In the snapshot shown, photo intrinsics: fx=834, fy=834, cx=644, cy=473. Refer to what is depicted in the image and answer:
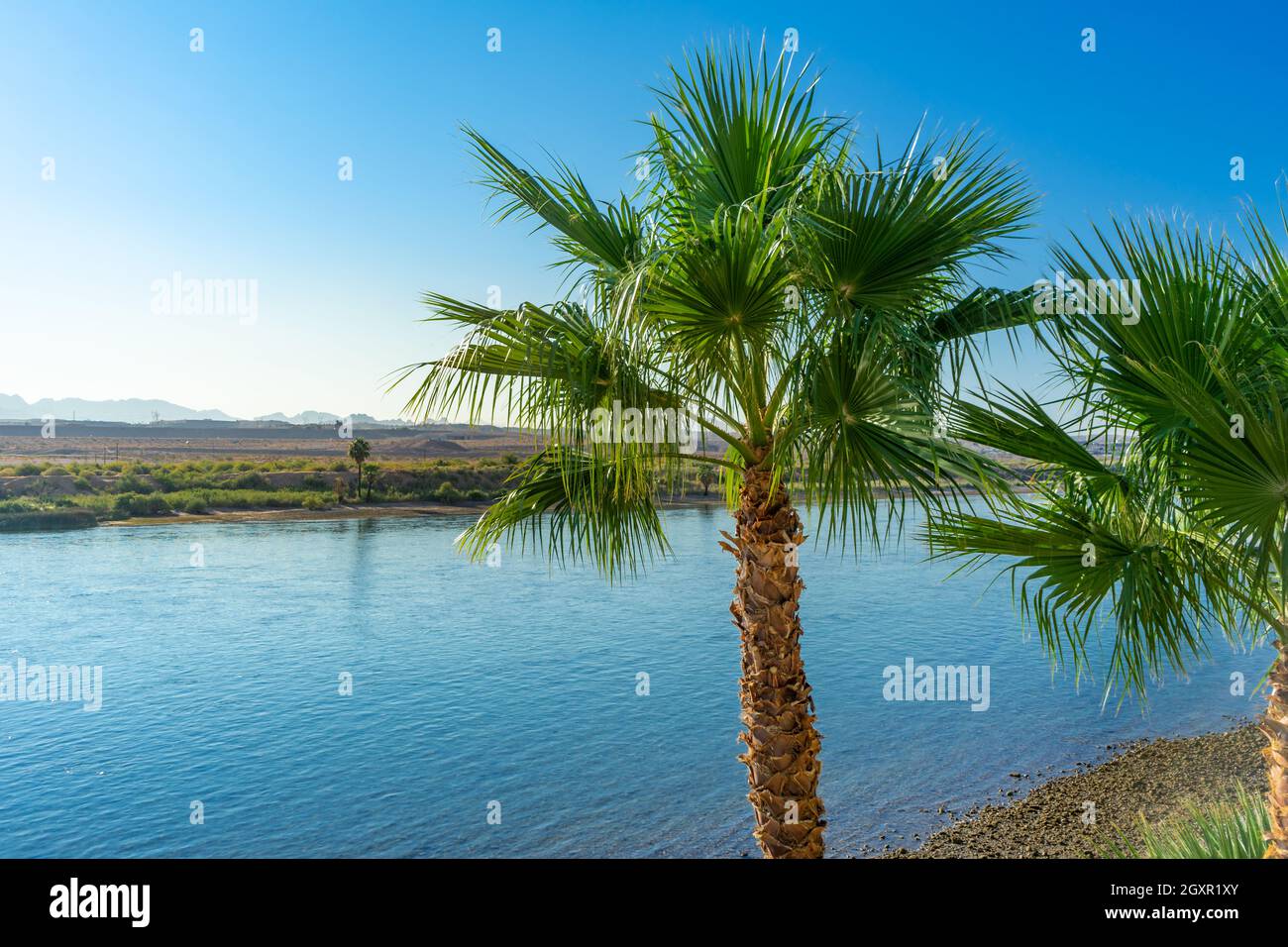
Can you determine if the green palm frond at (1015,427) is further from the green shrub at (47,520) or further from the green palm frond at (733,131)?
the green shrub at (47,520)

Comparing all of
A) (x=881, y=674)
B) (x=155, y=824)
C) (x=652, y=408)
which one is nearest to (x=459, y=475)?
(x=881, y=674)

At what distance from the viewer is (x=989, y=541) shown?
458 centimetres

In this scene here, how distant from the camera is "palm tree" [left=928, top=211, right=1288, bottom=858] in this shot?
3971mm

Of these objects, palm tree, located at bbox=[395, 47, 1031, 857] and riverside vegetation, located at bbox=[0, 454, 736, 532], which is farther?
riverside vegetation, located at bbox=[0, 454, 736, 532]

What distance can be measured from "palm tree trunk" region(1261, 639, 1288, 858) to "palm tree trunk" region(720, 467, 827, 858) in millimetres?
2466

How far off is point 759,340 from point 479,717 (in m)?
18.6

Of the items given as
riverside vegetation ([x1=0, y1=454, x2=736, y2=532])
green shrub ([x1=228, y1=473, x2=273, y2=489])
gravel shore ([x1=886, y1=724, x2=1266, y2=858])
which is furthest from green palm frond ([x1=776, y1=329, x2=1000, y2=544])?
green shrub ([x1=228, y1=473, x2=273, y2=489])

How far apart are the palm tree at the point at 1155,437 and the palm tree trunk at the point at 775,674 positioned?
3.88ft

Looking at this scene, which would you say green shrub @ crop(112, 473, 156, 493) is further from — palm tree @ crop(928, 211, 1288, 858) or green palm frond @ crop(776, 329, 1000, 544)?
palm tree @ crop(928, 211, 1288, 858)

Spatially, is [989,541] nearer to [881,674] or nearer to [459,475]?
[881,674]

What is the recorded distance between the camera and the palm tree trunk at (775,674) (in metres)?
5.54

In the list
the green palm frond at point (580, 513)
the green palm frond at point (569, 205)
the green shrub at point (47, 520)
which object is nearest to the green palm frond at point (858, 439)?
the green palm frond at point (580, 513)

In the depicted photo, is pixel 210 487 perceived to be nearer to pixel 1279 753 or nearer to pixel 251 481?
pixel 251 481
